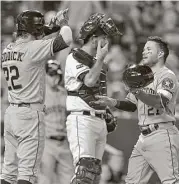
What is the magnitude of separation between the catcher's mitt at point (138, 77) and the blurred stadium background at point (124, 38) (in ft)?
6.75

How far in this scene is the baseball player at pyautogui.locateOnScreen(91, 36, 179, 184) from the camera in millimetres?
4309

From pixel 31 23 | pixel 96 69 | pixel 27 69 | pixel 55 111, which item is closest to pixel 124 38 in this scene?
pixel 55 111

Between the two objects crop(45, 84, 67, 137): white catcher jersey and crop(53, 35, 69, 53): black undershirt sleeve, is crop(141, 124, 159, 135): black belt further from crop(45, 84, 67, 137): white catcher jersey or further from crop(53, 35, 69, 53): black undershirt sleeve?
crop(45, 84, 67, 137): white catcher jersey

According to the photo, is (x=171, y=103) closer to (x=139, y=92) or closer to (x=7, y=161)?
(x=139, y=92)

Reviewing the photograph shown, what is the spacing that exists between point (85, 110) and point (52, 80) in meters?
1.88

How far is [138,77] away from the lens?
4.12 metres

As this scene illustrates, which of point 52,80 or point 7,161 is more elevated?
point 52,80

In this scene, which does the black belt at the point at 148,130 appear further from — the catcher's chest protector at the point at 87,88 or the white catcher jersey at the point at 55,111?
the white catcher jersey at the point at 55,111

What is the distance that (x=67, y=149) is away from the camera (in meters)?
6.39

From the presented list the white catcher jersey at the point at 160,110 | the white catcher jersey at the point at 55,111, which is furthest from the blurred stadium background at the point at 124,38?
the white catcher jersey at the point at 160,110

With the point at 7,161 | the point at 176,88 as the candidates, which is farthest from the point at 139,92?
the point at 7,161

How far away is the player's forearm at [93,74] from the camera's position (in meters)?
4.21

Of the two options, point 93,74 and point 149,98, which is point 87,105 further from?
point 149,98

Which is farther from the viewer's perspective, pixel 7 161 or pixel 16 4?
pixel 16 4
